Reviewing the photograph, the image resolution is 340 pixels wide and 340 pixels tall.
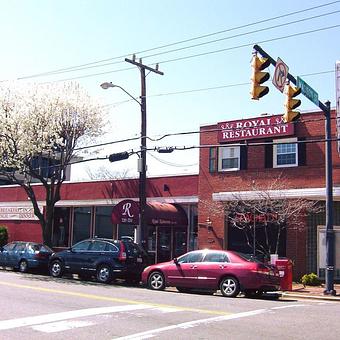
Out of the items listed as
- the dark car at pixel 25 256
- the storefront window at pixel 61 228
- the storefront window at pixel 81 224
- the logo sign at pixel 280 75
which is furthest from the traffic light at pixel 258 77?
the storefront window at pixel 61 228

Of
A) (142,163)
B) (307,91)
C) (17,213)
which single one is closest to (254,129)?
(142,163)

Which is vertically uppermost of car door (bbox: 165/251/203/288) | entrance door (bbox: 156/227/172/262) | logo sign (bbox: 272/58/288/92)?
logo sign (bbox: 272/58/288/92)

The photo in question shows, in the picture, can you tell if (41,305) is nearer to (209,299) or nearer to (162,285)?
(209,299)

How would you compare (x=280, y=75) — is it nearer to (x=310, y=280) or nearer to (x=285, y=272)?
(x=285, y=272)

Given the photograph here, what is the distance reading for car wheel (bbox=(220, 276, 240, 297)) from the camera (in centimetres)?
1622

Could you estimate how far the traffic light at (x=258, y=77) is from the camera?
12406mm

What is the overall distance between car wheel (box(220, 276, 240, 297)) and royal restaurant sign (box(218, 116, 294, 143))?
8.08 m

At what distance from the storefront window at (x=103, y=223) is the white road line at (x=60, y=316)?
1674 cm

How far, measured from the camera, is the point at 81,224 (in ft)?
101

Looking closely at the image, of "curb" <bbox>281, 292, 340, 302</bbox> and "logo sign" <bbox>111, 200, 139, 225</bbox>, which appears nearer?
"curb" <bbox>281, 292, 340, 302</bbox>

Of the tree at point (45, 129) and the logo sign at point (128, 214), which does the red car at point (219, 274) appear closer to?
the logo sign at point (128, 214)

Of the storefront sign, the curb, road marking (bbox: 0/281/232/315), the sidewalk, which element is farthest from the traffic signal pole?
the storefront sign

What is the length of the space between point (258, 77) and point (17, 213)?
25647 mm

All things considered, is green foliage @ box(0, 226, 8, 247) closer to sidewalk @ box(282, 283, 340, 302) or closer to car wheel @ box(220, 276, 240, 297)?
sidewalk @ box(282, 283, 340, 302)
